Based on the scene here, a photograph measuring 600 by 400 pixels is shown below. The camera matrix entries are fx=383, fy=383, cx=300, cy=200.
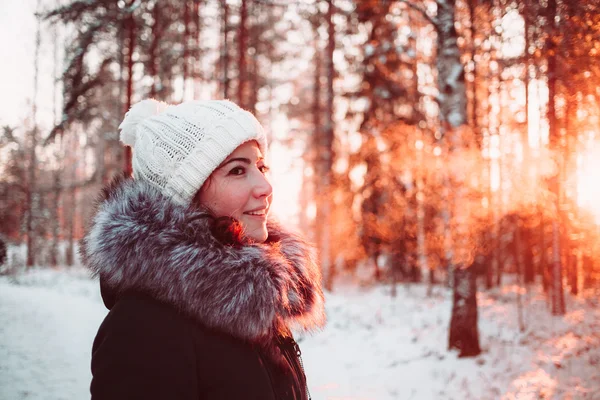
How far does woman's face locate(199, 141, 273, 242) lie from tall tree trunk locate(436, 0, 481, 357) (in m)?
5.70

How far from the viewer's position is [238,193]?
1.76 metres

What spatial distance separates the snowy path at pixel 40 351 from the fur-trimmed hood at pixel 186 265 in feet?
12.0

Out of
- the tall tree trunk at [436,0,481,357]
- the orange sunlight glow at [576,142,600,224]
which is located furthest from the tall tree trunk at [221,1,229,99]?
the orange sunlight glow at [576,142,600,224]

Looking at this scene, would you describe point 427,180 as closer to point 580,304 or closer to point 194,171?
point 580,304

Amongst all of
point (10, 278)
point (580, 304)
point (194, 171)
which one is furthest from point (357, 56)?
point (194, 171)

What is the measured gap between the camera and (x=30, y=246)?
45.8 feet

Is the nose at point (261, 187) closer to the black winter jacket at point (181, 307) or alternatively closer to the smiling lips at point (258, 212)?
the smiling lips at point (258, 212)

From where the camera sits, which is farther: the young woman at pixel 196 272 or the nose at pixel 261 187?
the nose at pixel 261 187

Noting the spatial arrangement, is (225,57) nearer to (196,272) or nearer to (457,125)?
(457,125)

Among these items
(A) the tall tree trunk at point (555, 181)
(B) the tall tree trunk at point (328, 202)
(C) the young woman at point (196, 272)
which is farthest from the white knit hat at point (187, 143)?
(B) the tall tree trunk at point (328, 202)

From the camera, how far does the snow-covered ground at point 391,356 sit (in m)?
4.66

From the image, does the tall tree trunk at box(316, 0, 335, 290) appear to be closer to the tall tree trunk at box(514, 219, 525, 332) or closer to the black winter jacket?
the tall tree trunk at box(514, 219, 525, 332)

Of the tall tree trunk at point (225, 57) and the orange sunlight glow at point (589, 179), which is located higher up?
the tall tree trunk at point (225, 57)

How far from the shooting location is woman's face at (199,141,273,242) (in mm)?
1766
